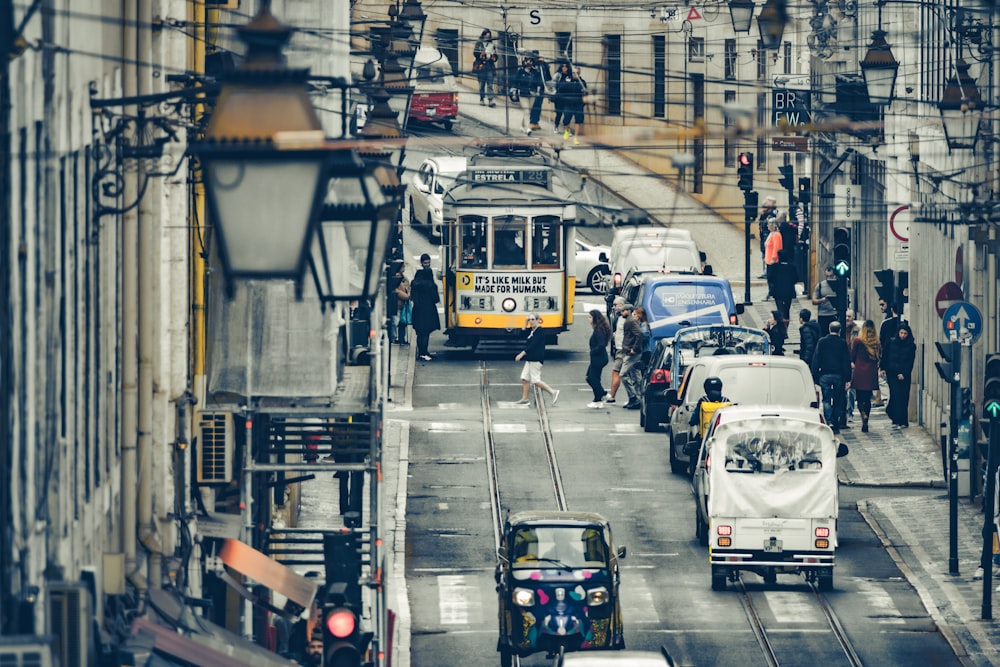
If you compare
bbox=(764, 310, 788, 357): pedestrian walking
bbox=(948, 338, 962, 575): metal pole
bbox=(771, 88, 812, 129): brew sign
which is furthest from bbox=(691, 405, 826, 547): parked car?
bbox=(771, 88, 812, 129): brew sign

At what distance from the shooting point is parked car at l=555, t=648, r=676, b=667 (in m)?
20.1

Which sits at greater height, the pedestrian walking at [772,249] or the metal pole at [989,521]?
the pedestrian walking at [772,249]

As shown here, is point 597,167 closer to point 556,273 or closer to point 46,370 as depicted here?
point 556,273

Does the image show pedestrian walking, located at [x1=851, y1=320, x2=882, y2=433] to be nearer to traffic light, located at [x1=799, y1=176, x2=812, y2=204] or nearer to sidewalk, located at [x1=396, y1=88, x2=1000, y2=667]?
sidewalk, located at [x1=396, y1=88, x2=1000, y2=667]

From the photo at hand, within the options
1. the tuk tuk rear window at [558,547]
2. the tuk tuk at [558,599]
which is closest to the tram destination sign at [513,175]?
the tuk tuk rear window at [558,547]

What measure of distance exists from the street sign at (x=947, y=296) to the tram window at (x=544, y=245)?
A: 12.4 meters

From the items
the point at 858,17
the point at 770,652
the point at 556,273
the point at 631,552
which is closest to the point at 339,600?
the point at 770,652

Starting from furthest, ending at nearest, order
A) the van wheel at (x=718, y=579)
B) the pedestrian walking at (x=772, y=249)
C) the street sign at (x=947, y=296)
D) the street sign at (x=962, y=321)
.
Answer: the pedestrian walking at (x=772, y=249)
the street sign at (x=947, y=296)
the street sign at (x=962, y=321)
the van wheel at (x=718, y=579)

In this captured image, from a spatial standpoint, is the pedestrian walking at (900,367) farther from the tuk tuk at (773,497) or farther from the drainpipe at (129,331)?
the drainpipe at (129,331)

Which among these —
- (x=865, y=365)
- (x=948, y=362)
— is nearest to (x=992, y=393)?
(x=948, y=362)

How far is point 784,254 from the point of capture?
48.5 m

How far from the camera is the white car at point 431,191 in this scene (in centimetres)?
5747

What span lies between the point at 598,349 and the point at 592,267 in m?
16.6

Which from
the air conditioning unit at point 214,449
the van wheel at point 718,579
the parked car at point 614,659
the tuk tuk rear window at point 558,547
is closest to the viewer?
the parked car at point 614,659
